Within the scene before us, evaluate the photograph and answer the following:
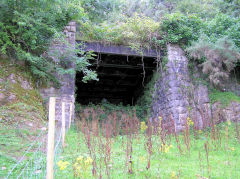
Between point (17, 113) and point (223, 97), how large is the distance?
6.55 metres

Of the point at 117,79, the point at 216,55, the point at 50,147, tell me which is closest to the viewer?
the point at 50,147

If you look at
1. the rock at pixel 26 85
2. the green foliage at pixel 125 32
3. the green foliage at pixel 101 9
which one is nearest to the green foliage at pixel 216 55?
the green foliage at pixel 125 32

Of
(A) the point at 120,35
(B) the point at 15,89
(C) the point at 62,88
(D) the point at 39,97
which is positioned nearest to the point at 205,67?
(A) the point at 120,35

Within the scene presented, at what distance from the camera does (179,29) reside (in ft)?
26.4

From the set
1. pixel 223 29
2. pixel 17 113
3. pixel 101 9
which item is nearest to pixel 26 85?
pixel 17 113

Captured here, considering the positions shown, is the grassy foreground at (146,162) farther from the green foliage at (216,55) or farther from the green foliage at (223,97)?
the green foliage at (216,55)

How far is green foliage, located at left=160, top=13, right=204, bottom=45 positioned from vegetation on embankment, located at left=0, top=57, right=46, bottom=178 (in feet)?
15.9

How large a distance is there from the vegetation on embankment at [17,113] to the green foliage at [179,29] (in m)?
4.86

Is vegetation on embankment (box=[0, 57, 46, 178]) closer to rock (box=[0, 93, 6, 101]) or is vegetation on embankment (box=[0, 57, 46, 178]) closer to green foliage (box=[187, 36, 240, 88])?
rock (box=[0, 93, 6, 101])

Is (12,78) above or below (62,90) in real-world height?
above

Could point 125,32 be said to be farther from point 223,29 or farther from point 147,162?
point 147,162

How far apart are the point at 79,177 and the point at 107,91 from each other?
400 inches

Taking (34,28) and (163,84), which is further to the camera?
(163,84)

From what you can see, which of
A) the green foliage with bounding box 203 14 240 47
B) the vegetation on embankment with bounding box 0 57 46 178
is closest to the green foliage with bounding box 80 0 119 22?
the green foliage with bounding box 203 14 240 47
